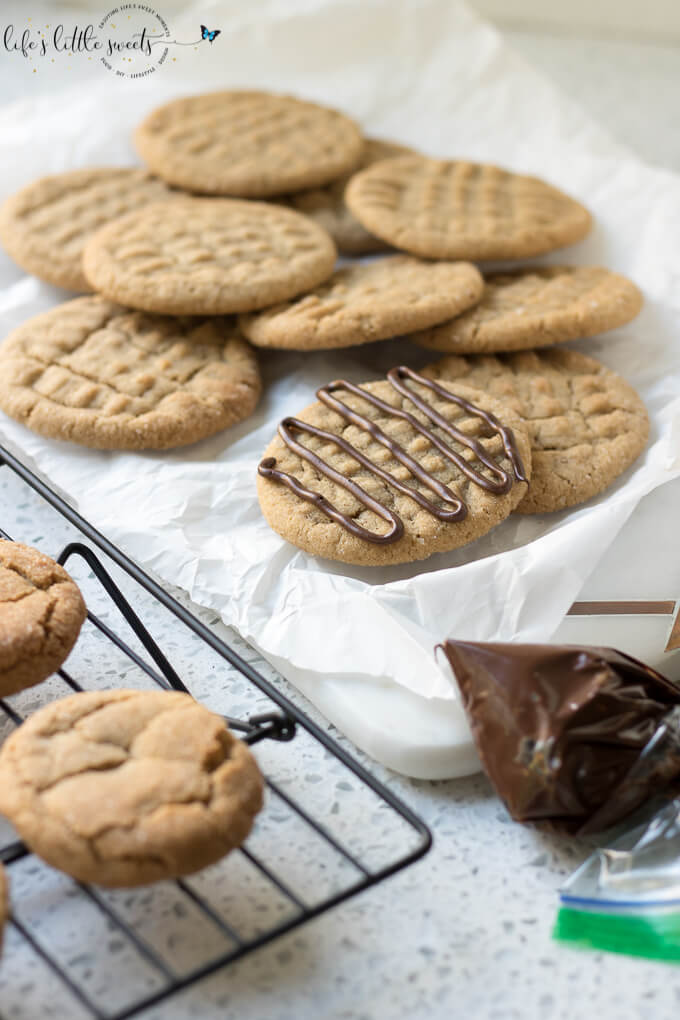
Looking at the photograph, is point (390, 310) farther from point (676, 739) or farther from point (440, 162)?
point (676, 739)

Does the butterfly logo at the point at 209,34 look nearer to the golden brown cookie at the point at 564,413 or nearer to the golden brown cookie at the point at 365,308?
the golden brown cookie at the point at 365,308

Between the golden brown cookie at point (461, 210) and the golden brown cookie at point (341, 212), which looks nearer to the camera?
the golden brown cookie at point (461, 210)

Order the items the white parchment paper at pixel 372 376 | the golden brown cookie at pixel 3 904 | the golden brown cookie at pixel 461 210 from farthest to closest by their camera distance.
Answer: the golden brown cookie at pixel 461 210
the white parchment paper at pixel 372 376
the golden brown cookie at pixel 3 904

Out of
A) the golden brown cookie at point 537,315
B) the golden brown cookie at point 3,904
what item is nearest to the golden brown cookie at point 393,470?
the golden brown cookie at point 537,315

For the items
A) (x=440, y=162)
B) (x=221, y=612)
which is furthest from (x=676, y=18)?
(x=221, y=612)

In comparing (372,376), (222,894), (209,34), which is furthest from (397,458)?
(209,34)

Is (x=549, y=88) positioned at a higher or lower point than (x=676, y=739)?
higher

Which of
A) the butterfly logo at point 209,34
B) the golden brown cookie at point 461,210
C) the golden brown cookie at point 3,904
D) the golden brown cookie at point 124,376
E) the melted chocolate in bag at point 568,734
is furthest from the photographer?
the butterfly logo at point 209,34
